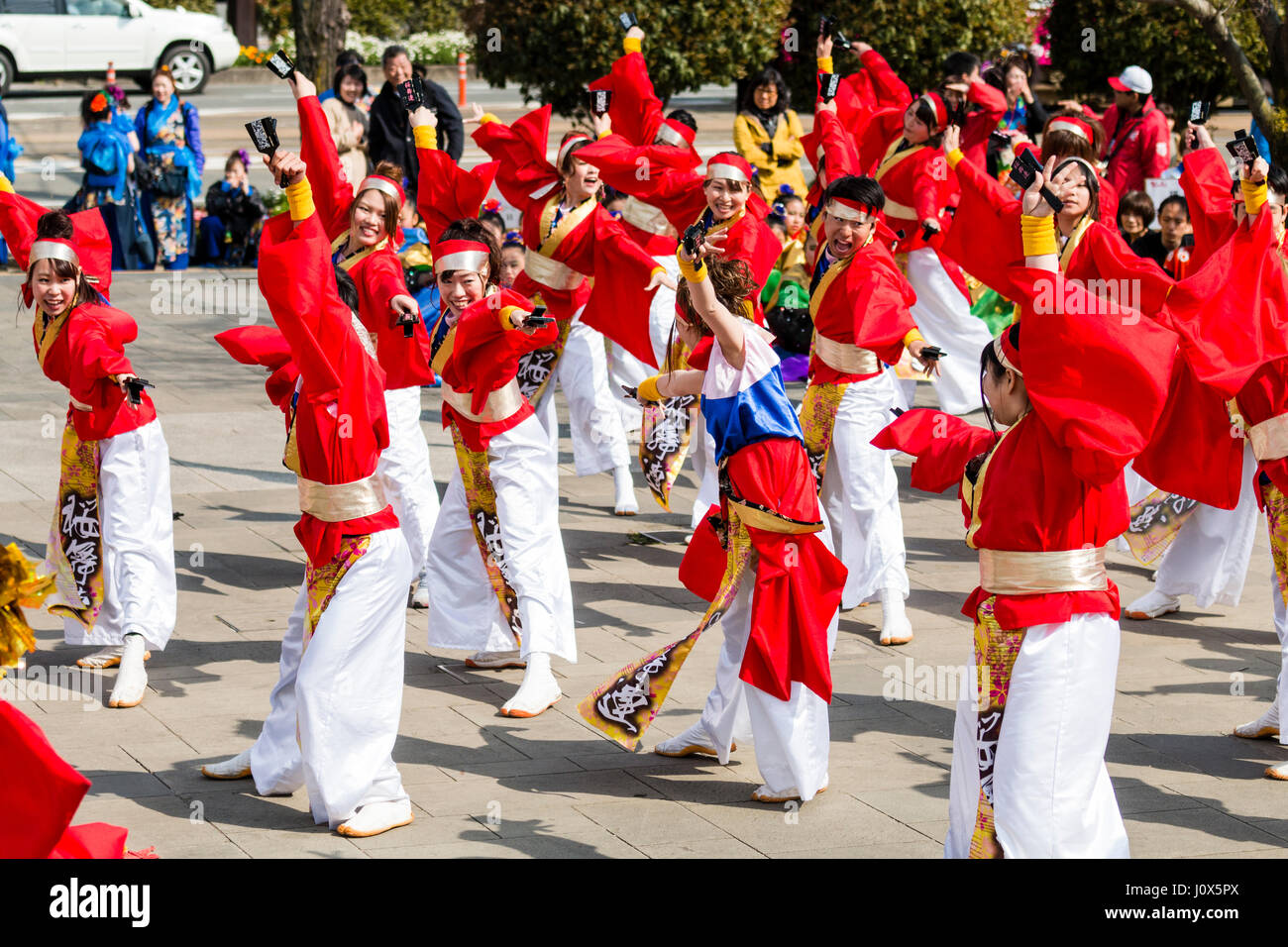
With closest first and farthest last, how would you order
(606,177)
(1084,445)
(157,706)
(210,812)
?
(1084,445) < (210,812) < (157,706) < (606,177)

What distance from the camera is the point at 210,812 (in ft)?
17.5

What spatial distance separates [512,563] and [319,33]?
961 centimetres

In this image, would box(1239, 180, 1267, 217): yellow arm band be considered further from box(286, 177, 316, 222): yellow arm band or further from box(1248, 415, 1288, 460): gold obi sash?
box(286, 177, 316, 222): yellow arm band

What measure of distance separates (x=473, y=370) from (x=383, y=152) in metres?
7.46

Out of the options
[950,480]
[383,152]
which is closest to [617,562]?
[950,480]

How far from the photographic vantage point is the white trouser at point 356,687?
16.9 ft

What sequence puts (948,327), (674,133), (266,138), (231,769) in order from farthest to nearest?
(948,327), (674,133), (231,769), (266,138)

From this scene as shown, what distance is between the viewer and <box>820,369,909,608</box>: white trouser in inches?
281

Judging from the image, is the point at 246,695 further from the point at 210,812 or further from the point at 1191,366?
the point at 1191,366

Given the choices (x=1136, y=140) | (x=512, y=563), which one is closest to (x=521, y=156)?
(x=512, y=563)

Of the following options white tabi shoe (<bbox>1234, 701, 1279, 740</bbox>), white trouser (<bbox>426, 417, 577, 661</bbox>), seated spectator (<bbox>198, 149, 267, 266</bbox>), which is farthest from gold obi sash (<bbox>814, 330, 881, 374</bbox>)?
seated spectator (<bbox>198, 149, 267, 266</bbox>)

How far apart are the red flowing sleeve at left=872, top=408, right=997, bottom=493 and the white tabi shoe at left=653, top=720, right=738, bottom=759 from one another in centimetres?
147

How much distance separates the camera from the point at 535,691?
20.8 feet

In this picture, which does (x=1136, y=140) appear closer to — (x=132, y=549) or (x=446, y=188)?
(x=446, y=188)
